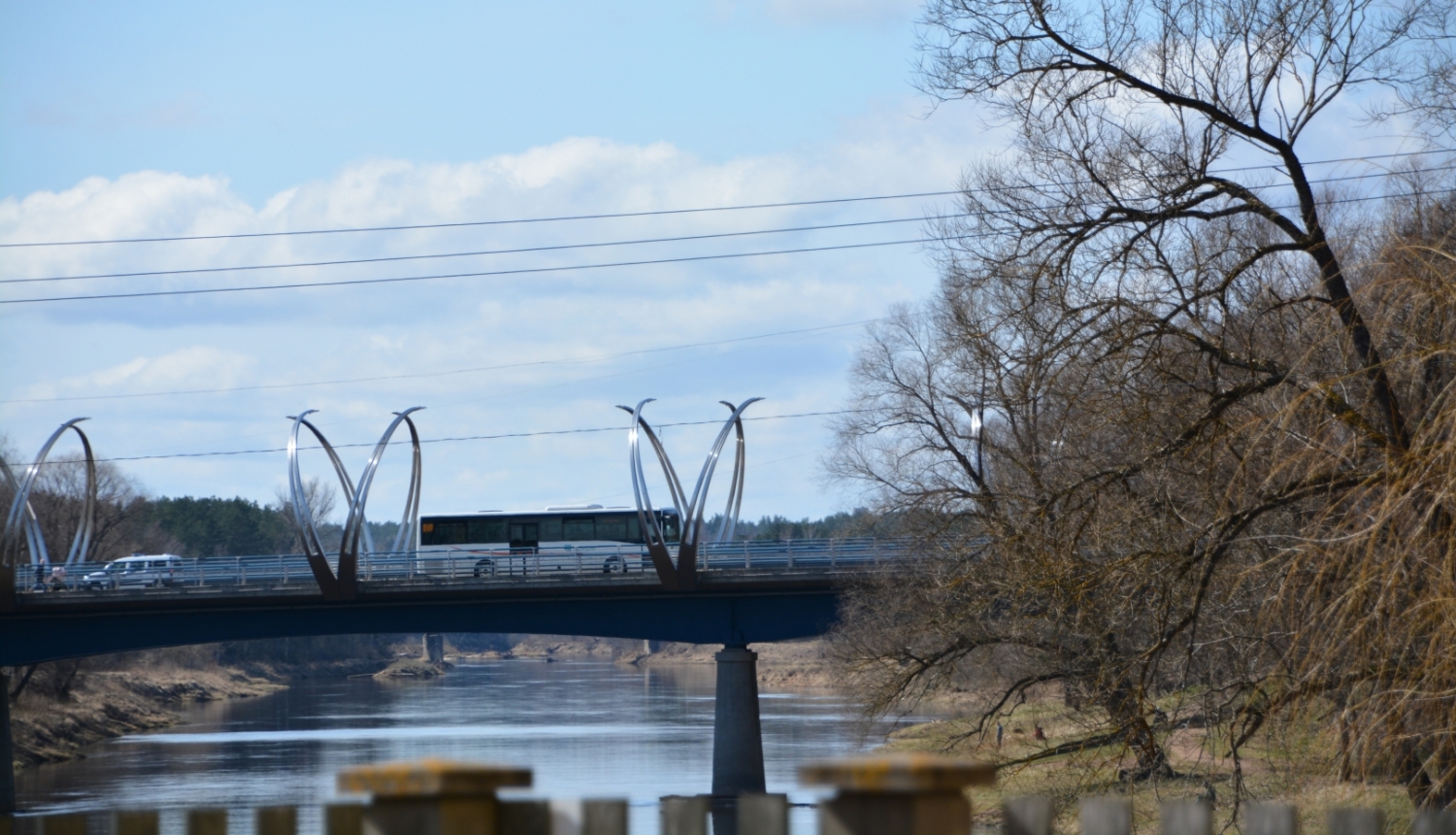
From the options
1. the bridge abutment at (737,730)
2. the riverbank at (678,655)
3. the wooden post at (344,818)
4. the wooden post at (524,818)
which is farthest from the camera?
the riverbank at (678,655)

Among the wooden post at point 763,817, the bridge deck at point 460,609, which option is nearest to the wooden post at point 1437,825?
the wooden post at point 763,817

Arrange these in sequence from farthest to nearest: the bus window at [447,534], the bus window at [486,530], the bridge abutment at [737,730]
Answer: the bus window at [447,534] → the bus window at [486,530] → the bridge abutment at [737,730]

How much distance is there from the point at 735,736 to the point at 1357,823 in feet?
124

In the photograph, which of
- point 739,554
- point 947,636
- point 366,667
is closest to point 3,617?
point 739,554

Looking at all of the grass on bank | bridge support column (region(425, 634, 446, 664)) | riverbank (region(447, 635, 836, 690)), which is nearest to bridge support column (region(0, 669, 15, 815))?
the grass on bank

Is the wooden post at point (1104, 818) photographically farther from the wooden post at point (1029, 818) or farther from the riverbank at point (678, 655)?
the riverbank at point (678, 655)

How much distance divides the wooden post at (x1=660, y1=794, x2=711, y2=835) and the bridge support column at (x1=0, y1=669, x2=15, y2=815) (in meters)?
44.4

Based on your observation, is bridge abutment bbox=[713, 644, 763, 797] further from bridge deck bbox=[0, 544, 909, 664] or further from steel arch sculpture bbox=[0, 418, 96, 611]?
steel arch sculpture bbox=[0, 418, 96, 611]

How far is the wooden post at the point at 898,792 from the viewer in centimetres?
308

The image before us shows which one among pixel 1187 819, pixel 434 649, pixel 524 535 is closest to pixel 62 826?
pixel 1187 819

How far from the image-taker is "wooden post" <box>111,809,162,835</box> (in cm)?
362

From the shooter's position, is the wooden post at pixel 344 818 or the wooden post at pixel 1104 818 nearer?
the wooden post at pixel 1104 818

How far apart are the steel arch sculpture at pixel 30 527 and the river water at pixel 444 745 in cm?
682

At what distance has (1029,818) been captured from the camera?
11.3 ft
